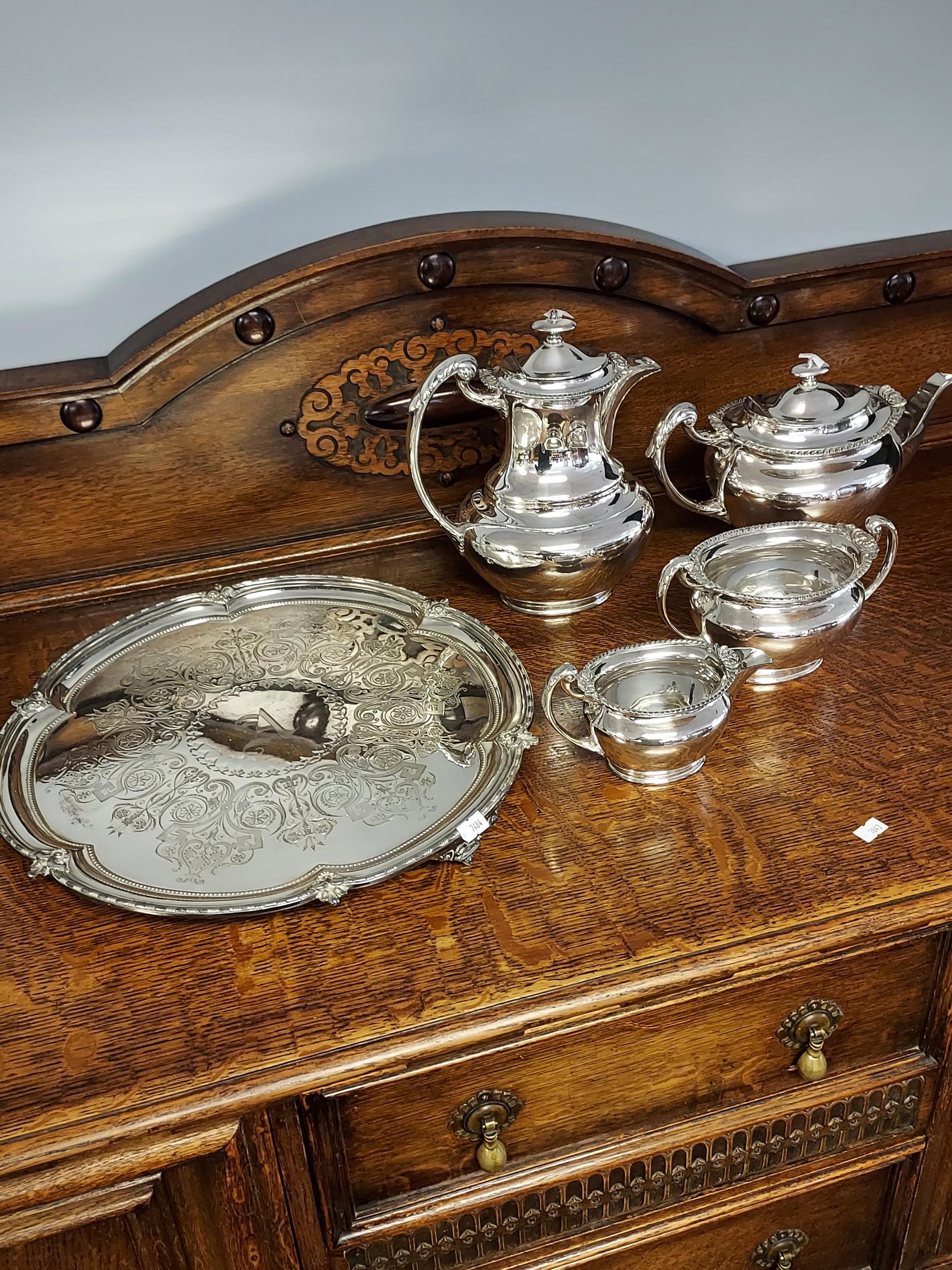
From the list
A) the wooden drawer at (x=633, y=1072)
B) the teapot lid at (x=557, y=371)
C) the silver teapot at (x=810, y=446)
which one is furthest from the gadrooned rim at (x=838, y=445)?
the wooden drawer at (x=633, y=1072)

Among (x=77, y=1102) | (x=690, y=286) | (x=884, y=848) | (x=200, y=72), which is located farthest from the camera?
(x=690, y=286)

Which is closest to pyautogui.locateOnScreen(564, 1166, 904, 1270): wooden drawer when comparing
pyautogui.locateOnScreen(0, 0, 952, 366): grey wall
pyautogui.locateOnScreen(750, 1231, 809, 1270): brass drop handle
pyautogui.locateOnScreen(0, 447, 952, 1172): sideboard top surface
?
pyautogui.locateOnScreen(750, 1231, 809, 1270): brass drop handle

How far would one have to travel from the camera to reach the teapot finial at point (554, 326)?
748 millimetres

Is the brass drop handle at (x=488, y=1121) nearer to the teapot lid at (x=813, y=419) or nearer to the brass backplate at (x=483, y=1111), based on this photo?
the brass backplate at (x=483, y=1111)

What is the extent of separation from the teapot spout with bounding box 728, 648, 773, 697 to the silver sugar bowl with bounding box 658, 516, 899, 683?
0.08 ft

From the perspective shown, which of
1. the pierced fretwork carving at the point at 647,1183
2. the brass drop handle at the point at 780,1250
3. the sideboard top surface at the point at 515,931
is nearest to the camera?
the sideboard top surface at the point at 515,931

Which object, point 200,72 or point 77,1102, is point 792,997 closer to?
point 77,1102

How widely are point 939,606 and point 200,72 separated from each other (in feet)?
2.06

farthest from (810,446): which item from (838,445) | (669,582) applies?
(669,582)

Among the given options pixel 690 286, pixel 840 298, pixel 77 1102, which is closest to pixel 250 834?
pixel 77 1102

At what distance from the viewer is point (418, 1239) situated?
0.62 meters

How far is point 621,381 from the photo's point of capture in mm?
750

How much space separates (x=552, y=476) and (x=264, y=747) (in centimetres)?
26

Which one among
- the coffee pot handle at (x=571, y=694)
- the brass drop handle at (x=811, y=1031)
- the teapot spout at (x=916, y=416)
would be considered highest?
the teapot spout at (x=916, y=416)
